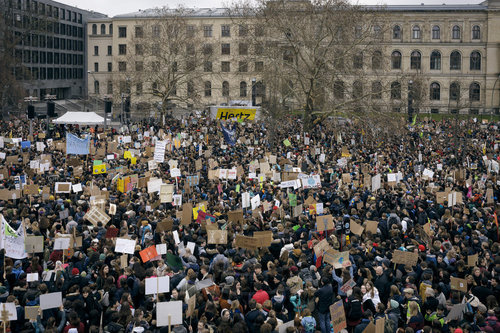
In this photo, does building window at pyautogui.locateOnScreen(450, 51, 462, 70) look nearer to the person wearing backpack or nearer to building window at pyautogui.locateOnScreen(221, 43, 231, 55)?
building window at pyautogui.locateOnScreen(221, 43, 231, 55)

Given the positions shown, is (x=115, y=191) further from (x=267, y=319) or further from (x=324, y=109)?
(x=324, y=109)

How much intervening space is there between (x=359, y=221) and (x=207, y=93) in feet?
206

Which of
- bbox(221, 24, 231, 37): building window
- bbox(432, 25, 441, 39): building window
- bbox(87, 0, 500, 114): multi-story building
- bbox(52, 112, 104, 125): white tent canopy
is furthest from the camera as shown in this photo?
bbox(221, 24, 231, 37): building window

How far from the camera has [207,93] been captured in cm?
7662

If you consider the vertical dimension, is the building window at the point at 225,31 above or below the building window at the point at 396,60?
above

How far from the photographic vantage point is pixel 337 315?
30.3 ft

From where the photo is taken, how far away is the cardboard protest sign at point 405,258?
37.7 feet

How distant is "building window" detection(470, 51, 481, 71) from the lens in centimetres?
7450

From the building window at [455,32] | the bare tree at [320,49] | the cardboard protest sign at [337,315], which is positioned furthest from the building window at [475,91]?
the cardboard protest sign at [337,315]

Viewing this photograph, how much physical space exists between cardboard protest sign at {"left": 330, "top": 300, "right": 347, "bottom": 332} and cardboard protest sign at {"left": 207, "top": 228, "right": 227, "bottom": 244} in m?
4.25

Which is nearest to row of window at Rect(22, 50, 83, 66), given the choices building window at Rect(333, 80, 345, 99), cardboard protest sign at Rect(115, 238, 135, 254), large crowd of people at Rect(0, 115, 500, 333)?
building window at Rect(333, 80, 345, 99)

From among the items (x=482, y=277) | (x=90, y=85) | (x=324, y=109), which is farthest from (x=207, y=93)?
(x=482, y=277)

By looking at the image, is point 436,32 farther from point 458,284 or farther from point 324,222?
point 458,284

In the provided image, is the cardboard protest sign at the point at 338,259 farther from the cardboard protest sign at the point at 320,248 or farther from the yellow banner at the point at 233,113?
the yellow banner at the point at 233,113
